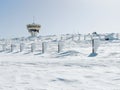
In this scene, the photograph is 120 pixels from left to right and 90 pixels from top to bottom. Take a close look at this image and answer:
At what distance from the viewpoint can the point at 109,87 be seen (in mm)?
5008

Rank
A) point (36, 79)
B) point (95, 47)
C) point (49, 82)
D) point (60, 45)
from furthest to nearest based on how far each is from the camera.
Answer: point (60, 45)
point (95, 47)
point (36, 79)
point (49, 82)

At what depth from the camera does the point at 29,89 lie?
16.6 feet

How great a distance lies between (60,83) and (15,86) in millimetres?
1224

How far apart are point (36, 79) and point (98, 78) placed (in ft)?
6.20

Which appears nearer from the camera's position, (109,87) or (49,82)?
(109,87)

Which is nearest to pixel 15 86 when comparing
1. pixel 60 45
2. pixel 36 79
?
pixel 36 79

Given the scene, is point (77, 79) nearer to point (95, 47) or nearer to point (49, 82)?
point (49, 82)

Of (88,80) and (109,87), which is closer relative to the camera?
(109,87)

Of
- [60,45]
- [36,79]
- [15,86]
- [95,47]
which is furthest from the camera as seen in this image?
[60,45]

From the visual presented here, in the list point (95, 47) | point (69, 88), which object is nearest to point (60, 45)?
point (95, 47)

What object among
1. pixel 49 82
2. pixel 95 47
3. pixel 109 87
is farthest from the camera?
pixel 95 47

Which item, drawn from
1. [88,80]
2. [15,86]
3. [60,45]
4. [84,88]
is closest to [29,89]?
[15,86]

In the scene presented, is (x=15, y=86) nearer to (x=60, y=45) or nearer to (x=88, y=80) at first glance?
(x=88, y=80)

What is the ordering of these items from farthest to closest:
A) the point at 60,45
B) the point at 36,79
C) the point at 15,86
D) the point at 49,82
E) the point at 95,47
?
1. the point at 60,45
2. the point at 95,47
3. the point at 36,79
4. the point at 49,82
5. the point at 15,86
